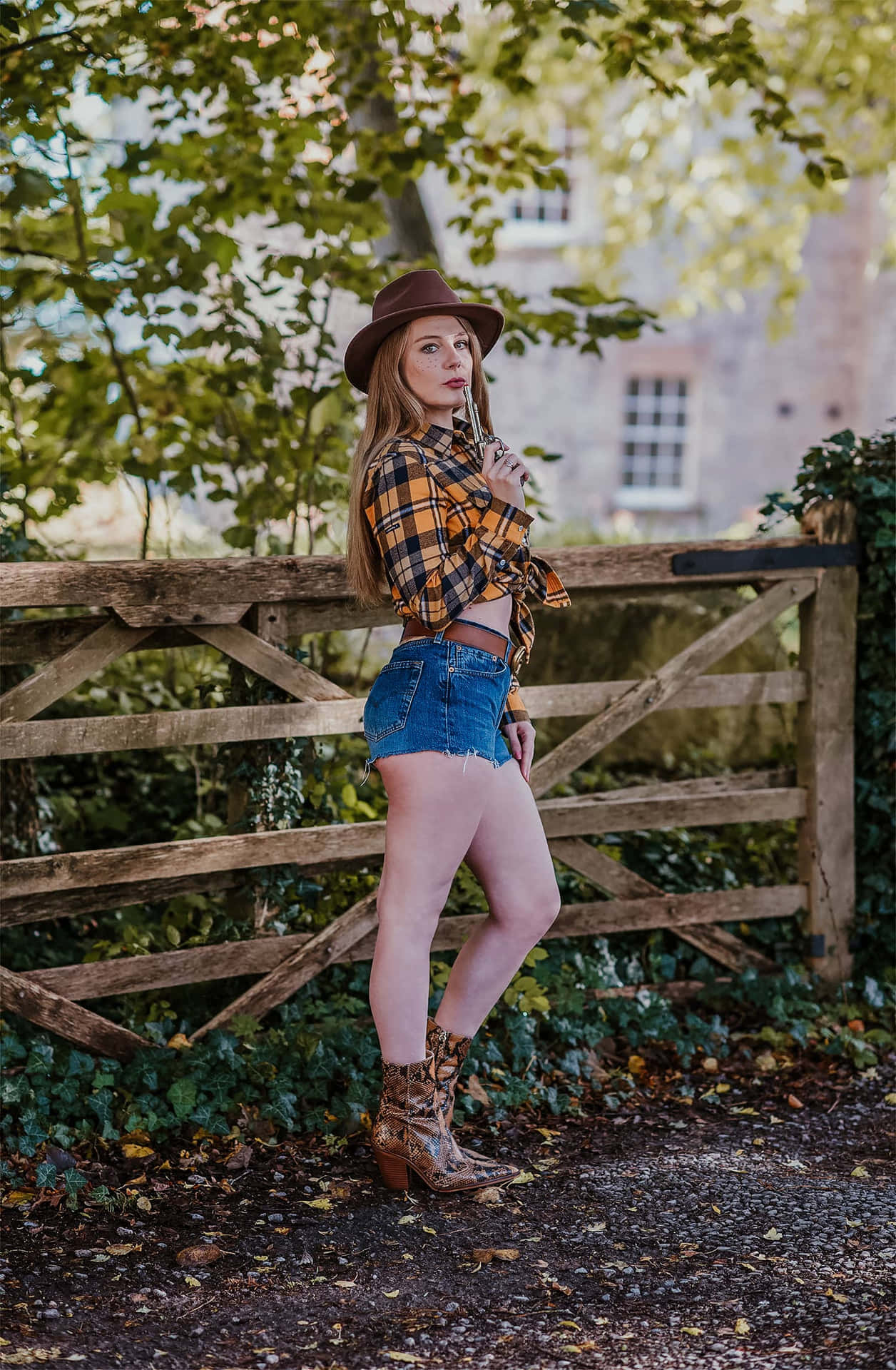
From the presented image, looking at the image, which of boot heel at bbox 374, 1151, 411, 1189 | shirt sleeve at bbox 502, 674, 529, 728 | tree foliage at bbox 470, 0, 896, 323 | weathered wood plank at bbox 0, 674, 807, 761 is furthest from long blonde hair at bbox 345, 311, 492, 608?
tree foliage at bbox 470, 0, 896, 323

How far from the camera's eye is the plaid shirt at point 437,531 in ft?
9.39

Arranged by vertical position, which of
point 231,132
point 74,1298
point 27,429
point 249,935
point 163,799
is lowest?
point 74,1298

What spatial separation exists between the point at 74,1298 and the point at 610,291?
10921 millimetres

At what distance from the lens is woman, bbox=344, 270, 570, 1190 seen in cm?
290

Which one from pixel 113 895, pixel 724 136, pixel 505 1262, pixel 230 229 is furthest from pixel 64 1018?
pixel 724 136

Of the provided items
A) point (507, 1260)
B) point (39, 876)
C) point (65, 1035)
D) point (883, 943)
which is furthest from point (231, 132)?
point (507, 1260)

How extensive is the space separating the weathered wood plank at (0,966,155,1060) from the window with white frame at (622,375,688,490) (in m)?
14.9

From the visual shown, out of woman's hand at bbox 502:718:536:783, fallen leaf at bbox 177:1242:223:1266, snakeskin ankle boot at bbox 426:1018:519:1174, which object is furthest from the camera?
woman's hand at bbox 502:718:536:783

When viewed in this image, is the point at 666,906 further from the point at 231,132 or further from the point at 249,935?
the point at 231,132

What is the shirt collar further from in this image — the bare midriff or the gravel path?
the gravel path

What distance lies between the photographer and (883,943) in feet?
14.9

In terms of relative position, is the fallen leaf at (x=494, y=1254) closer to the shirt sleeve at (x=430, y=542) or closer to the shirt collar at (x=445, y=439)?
the shirt sleeve at (x=430, y=542)

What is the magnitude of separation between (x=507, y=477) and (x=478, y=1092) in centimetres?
187

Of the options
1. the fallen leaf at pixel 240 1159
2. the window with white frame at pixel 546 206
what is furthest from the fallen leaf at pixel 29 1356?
the window with white frame at pixel 546 206
